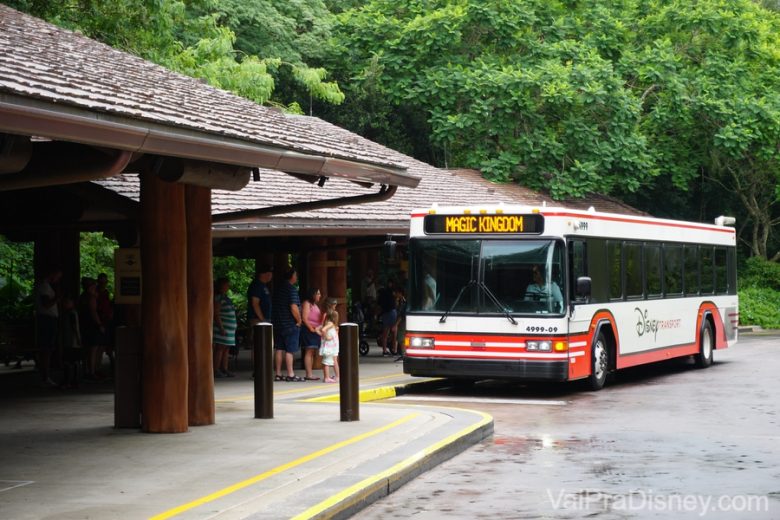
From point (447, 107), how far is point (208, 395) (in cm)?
2702

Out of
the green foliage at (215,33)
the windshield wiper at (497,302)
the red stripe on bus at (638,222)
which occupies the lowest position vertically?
the windshield wiper at (497,302)

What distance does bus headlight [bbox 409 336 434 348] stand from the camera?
18.6 meters

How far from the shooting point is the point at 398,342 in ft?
87.6

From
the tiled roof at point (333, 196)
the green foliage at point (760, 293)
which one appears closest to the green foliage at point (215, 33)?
the tiled roof at point (333, 196)

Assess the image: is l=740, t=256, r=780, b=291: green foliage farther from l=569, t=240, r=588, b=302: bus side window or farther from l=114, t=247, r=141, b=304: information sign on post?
l=114, t=247, r=141, b=304: information sign on post

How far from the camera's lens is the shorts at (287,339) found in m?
19.6

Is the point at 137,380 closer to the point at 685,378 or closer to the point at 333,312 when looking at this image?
the point at 333,312

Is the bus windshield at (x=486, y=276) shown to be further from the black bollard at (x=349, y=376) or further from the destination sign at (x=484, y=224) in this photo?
the black bollard at (x=349, y=376)

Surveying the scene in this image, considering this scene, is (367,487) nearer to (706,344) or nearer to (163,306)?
(163,306)

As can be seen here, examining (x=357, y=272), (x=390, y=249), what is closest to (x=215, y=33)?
(x=357, y=272)

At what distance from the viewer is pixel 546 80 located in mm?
37500

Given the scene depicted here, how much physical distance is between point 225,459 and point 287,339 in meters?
8.94

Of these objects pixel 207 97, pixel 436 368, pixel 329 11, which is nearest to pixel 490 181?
pixel 329 11

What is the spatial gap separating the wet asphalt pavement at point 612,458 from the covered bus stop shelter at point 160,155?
3.14 meters
